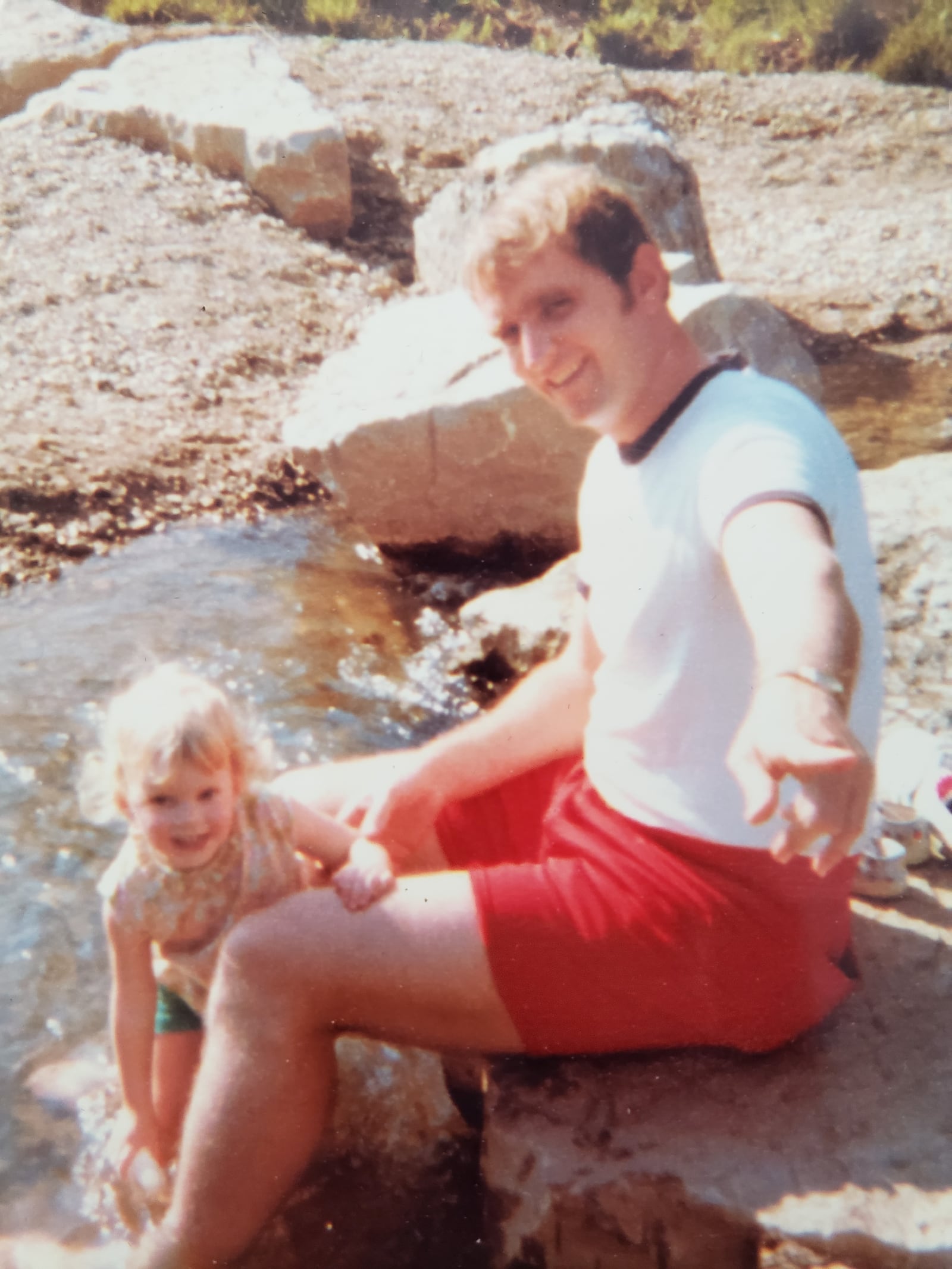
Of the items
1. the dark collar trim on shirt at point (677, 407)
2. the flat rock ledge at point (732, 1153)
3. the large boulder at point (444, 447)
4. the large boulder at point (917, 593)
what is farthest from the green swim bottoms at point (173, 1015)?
the large boulder at point (444, 447)

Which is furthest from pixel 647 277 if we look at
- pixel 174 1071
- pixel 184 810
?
pixel 174 1071

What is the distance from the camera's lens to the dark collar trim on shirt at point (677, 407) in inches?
64.4

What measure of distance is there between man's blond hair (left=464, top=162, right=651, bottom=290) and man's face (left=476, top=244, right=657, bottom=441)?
12mm

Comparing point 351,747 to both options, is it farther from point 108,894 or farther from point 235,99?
point 235,99

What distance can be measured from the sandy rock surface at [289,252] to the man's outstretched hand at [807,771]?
3.40 m

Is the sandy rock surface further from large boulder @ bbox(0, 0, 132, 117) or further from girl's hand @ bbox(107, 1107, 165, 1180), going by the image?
girl's hand @ bbox(107, 1107, 165, 1180)

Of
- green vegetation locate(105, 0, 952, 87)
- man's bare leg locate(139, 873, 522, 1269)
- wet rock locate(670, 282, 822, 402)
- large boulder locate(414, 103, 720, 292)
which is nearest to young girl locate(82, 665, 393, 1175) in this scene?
man's bare leg locate(139, 873, 522, 1269)

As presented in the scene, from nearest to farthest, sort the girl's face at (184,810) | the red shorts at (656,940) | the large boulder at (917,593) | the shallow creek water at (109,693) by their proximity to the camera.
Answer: the red shorts at (656,940), the girl's face at (184,810), the shallow creek water at (109,693), the large boulder at (917,593)

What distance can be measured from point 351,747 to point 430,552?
120cm

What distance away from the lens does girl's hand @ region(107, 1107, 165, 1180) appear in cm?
194

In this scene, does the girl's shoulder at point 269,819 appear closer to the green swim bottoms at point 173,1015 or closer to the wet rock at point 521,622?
the green swim bottoms at point 173,1015

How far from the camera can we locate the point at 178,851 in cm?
188

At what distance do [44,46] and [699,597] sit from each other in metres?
8.93

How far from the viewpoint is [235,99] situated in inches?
297
